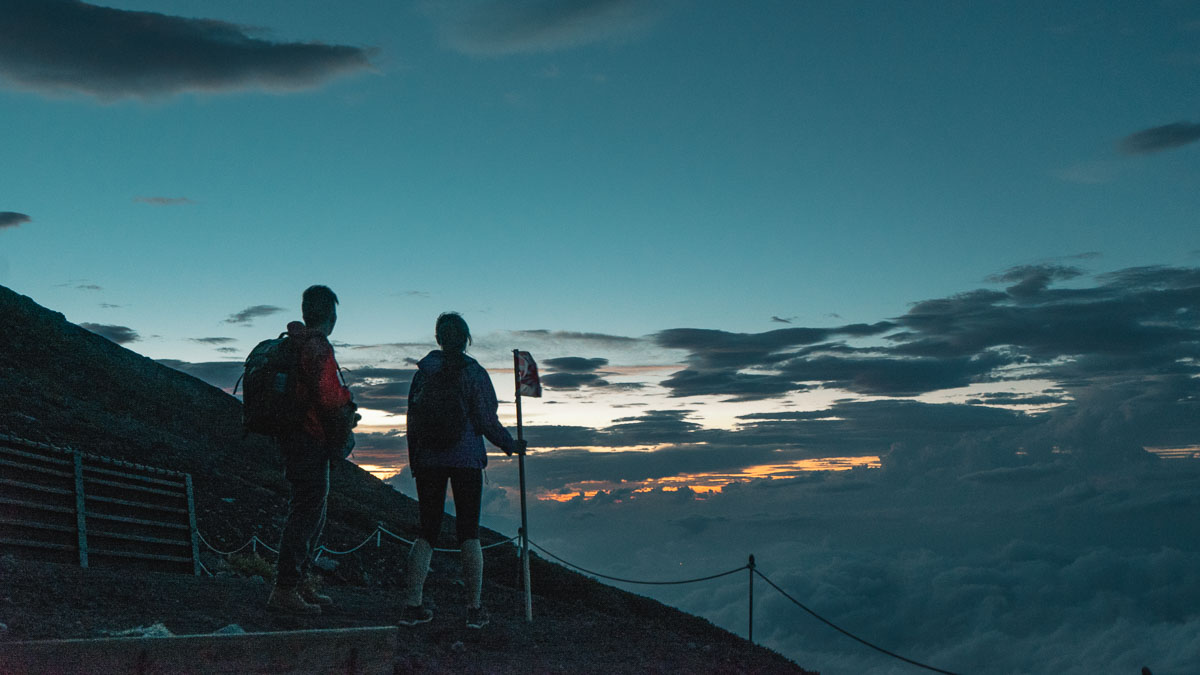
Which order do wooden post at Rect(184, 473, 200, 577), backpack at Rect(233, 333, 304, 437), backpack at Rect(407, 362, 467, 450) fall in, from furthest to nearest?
wooden post at Rect(184, 473, 200, 577)
backpack at Rect(407, 362, 467, 450)
backpack at Rect(233, 333, 304, 437)

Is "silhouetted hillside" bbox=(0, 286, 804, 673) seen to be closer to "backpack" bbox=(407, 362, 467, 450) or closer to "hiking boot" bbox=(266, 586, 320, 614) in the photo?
"hiking boot" bbox=(266, 586, 320, 614)

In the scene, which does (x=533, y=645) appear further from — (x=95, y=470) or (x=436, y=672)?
(x=95, y=470)

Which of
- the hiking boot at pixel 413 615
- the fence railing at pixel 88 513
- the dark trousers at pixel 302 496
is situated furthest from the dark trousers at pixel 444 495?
the fence railing at pixel 88 513

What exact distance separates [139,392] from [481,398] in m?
29.9

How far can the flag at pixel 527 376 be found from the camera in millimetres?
9805

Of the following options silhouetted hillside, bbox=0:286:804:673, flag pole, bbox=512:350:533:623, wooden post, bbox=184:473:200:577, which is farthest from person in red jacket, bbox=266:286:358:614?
wooden post, bbox=184:473:200:577

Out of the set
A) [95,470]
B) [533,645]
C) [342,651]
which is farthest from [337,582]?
[342,651]

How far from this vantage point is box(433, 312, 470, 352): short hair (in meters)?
6.78

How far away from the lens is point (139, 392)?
105 ft

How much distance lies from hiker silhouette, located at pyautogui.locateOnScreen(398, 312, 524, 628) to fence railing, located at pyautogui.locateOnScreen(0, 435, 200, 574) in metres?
4.94

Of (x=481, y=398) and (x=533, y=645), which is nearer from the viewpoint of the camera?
(x=481, y=398)

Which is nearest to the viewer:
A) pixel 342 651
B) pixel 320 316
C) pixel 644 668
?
pixel 342 651

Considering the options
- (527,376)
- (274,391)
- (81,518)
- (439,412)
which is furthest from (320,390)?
(81,518)

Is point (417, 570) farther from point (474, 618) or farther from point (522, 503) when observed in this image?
point (522, 503)
